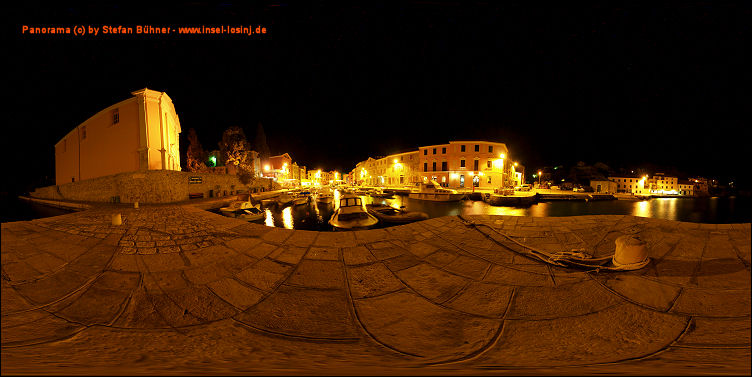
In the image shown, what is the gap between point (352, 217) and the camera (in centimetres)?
1072

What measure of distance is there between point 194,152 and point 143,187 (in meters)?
23.3

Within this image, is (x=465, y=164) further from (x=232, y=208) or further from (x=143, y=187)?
(x=143, y=187)

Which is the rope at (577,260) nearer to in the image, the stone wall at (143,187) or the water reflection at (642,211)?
the stone wall at (143,187)

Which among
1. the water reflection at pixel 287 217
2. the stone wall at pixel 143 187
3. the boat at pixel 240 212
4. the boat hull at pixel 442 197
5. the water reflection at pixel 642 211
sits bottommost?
the water reflection at pixel 287 217

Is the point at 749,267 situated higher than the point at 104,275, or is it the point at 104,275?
the point at 749,267

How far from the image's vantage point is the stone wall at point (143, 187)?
39.1 feet

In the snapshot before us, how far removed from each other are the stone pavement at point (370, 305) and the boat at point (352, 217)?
6.32m

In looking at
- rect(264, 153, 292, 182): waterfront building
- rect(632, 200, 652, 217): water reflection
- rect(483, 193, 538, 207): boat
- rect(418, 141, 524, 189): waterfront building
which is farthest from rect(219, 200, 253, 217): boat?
rect(264, 153, 292, 182): waterfront building

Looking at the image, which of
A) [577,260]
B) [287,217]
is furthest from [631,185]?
[287,217]

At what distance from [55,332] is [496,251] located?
4.89 metres

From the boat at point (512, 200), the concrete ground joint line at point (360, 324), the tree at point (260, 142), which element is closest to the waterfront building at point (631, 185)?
the boat at point (512, 200)

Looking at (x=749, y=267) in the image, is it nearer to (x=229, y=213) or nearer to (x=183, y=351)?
(x=183, y=351)

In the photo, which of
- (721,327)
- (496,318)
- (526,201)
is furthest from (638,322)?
(526,201)

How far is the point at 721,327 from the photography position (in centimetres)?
184
